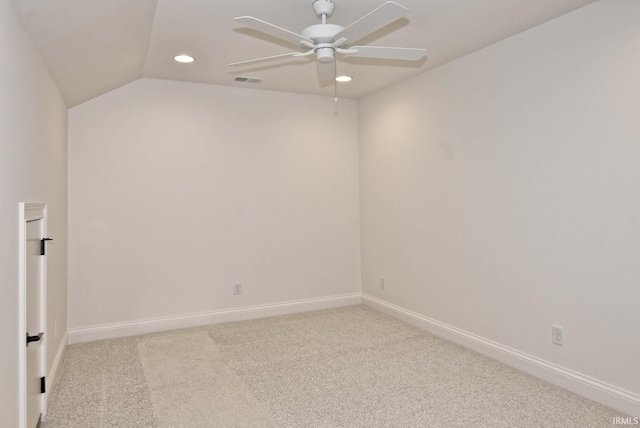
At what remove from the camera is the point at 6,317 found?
5.95 ft

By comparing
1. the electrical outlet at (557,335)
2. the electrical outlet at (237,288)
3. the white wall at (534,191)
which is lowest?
the electrical outlet at (557,335)

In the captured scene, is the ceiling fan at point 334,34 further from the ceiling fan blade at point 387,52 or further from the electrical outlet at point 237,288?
the electrical outlet at point 237,288

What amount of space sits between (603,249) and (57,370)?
405 centimetres

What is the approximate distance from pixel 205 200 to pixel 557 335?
354 centimetres

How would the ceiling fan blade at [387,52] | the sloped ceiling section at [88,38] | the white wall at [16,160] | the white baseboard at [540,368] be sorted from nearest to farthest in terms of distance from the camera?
the white wall at [16,160], the sloped ceiling section at [88,38], the ceiling fan blade at [387,52], the white baseboard at [540,368]

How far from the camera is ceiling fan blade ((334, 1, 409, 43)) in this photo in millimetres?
1975

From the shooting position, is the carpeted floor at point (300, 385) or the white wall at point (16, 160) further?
the carpeted floor at point (300, 385)

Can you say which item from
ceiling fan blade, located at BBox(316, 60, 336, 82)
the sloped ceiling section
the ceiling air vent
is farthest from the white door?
Result: the ceiling air vent

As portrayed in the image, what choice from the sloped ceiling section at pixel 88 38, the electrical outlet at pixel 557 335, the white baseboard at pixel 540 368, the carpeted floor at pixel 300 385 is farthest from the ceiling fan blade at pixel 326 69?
the white baseboard at pixel 540 368

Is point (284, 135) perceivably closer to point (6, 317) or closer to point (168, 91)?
point (168, 91)

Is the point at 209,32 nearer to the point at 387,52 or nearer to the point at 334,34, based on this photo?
the point at 334,34

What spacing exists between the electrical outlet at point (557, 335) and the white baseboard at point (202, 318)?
8.70 feet

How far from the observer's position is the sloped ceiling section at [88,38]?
2.10 m

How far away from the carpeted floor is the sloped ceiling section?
7.51 ft
